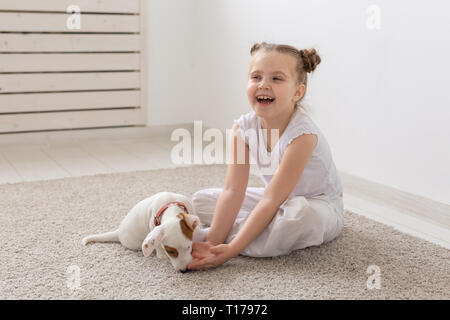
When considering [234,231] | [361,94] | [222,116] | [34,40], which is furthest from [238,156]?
[34,40]

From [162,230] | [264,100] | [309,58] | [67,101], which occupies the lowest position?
[162,230]

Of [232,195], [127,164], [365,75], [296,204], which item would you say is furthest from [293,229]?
[127,164]

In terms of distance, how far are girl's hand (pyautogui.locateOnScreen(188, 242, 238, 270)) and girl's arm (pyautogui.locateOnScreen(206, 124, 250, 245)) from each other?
6cm

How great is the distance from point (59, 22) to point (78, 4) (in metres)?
0.12

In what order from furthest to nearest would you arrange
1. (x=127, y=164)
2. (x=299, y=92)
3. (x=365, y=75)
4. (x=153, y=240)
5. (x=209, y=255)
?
(x=127, y=164), (x=365, y=75), (x=299, y=92), (x=209, y=255), (x=153, y=240)

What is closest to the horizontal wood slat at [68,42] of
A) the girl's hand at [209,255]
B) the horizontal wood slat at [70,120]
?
the horizontal wood slat at [70,120]

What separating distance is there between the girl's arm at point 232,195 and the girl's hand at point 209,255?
6 centimetres

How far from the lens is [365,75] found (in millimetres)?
1887

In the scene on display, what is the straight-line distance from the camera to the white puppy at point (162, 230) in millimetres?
1185

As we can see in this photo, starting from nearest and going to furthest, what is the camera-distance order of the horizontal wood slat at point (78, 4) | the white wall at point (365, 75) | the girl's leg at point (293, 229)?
the girl's leg at point (293, 229) < the white wall at point (365, 75) < the horizontal wood slat at point (78, 4)

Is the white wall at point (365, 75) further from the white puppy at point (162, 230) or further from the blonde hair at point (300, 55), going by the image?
the white puppy at point (162, 230)

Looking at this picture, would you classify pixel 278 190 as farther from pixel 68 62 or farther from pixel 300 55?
pixel 68 62
